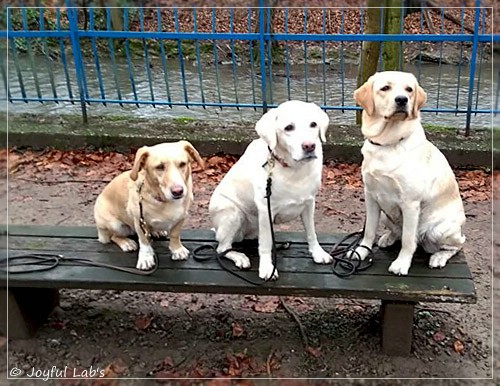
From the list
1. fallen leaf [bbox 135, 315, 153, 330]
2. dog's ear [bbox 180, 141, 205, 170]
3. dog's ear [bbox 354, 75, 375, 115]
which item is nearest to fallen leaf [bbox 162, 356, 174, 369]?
fallen leaf [bbox 135, 315, 153, 330]

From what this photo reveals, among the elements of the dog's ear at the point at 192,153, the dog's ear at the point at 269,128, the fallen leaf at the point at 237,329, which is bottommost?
the fallen leaf at the point at 237,329

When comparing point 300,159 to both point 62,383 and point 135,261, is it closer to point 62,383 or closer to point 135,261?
point 135,261

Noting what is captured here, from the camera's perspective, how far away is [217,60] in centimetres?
983

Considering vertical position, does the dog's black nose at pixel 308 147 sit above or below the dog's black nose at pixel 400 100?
below

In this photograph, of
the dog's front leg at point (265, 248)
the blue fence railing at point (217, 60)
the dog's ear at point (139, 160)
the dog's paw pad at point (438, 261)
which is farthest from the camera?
the blue fence railing at point (217, 60)

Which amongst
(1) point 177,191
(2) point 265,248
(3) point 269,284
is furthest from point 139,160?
(3) point 269,284

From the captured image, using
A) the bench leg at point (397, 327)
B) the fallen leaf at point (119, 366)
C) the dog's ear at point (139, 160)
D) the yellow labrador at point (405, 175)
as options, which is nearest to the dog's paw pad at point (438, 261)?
the yellow labrador at point (405, 175)

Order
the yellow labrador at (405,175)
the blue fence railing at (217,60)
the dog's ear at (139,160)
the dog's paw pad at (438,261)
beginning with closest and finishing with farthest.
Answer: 1. the yellow labrador at (405,175)
2. the dog's ear at (139,160)
3. the dog's paw pad at (438,261)
4. the blue fence railing at (217,60)

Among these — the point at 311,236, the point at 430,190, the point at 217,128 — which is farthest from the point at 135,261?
the point at 217,128

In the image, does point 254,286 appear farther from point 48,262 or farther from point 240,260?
point 48,262

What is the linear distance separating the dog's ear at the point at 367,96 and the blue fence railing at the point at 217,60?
3197 millimetres

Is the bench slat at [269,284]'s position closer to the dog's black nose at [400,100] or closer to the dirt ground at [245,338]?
the dirt ground at [245,338]

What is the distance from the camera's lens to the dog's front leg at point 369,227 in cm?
339

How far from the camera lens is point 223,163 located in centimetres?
631
